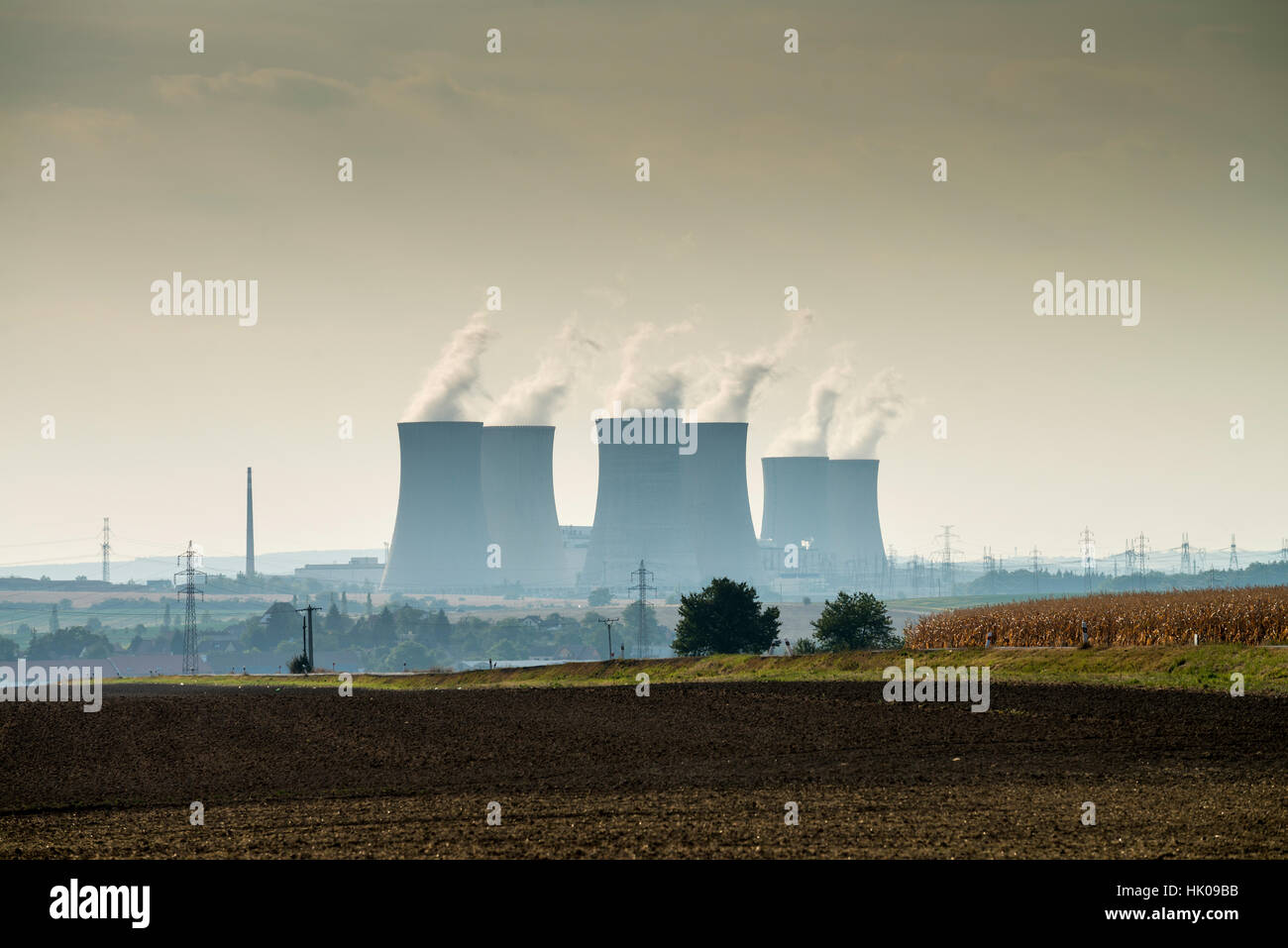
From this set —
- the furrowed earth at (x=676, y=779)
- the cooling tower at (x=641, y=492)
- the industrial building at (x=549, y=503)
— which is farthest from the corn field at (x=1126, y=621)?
the cooling tower at (x=641, y=492)

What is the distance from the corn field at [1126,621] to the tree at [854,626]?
9.80m

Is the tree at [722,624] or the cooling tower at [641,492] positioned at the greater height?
the cooling tower at [641,492]

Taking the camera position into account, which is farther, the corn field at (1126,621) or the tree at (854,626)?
the tree at (854,626)

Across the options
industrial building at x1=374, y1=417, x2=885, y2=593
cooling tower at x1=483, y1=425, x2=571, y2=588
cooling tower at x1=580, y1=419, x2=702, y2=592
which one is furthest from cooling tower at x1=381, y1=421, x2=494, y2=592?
cooling tower at x1=580, y1=419, x2=702, y2=592

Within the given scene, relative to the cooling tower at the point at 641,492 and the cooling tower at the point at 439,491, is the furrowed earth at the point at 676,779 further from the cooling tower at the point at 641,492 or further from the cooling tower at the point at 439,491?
the cooling tower at the point at 641,492

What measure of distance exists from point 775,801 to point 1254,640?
20.2m

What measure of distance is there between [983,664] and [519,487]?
71.5 meters

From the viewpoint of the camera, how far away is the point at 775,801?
12.6 meters

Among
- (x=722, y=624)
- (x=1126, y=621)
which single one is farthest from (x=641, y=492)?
(x=1126, y=621)

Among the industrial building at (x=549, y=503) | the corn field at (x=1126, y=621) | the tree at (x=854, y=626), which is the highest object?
the industrial building at (x=549, y=503)

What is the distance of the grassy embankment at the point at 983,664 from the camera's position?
25094mm

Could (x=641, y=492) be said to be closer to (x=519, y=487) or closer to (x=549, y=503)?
(x=549, y=503)
